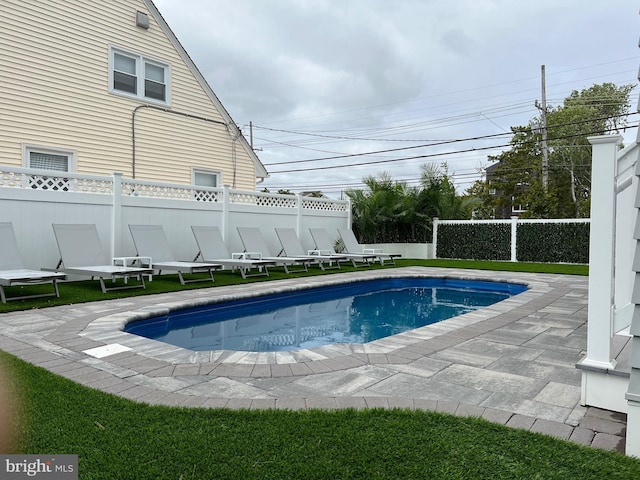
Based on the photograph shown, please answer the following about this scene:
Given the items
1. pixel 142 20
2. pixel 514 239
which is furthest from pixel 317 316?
pixel 514 239

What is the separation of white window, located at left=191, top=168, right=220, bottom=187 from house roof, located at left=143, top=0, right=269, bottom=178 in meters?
1.48

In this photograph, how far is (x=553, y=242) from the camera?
A: 1427cm

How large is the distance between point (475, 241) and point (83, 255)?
12548 millimetres

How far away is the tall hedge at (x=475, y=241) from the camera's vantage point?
15281 mm

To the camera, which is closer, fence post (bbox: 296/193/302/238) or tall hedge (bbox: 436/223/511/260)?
fence post (bbox: 296/193/302/238)

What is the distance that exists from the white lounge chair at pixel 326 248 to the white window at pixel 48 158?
644 cm

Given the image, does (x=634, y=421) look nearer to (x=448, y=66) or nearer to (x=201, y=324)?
(x=201, y=324)

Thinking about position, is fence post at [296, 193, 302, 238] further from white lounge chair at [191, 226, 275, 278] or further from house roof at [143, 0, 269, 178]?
white lounge chair at [191, 226, 275, 278]

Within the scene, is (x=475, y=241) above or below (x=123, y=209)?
below

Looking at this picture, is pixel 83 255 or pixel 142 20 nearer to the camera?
pixel 83 255

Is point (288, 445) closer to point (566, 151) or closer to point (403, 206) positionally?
point (403, 206)

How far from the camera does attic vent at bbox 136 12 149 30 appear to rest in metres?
11.5

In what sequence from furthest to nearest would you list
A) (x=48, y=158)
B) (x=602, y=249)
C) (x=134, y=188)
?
(x=48, y=158) → (x=134, y=188) → (x=602, y=249)

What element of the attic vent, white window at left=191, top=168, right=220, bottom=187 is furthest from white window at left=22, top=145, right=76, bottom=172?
the attic vent
